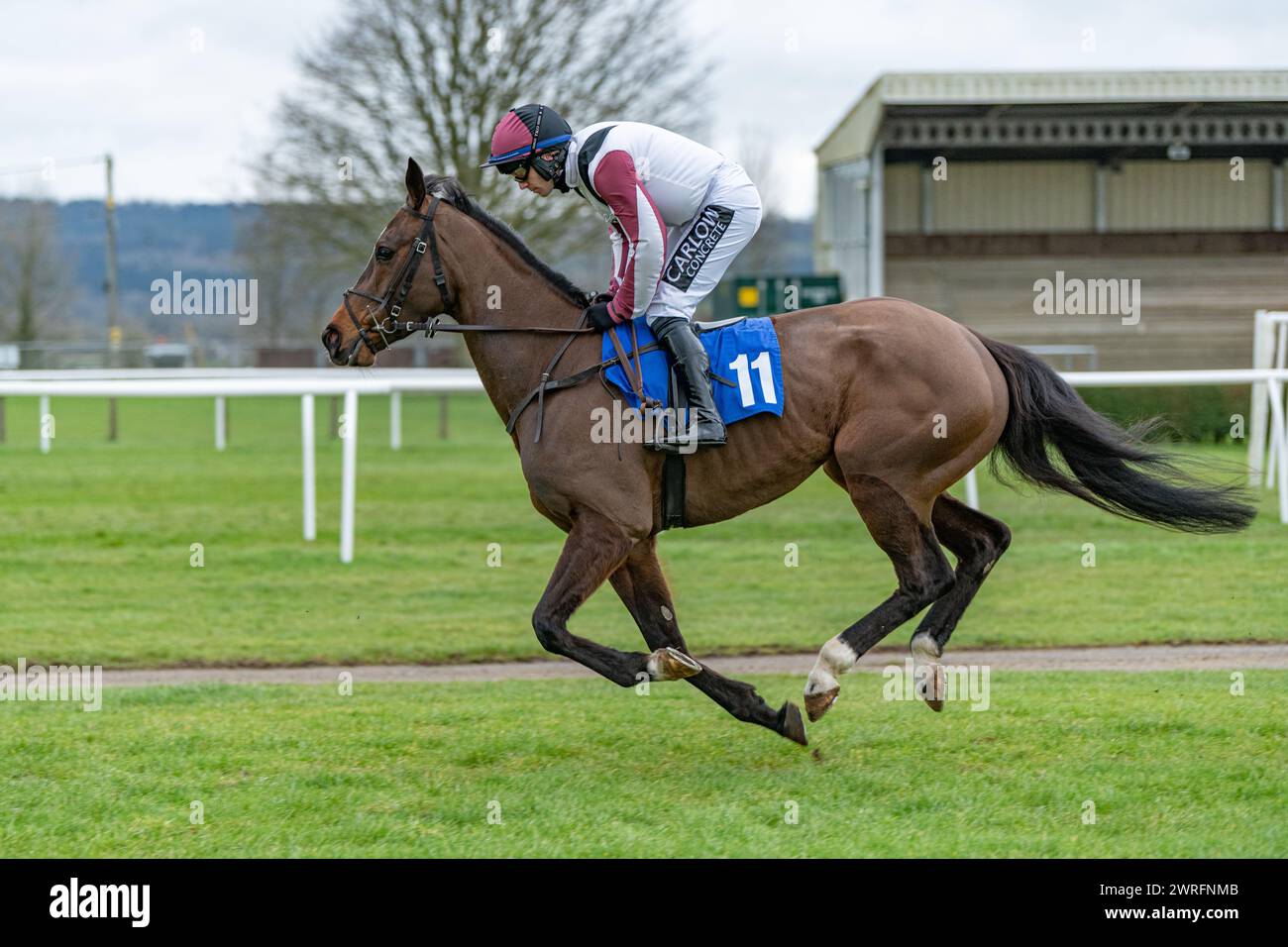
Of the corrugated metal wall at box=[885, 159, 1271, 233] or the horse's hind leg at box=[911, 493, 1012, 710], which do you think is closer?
the horse's hind leg at box=[911, 493, 1012, 710]

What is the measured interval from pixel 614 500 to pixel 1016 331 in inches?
839

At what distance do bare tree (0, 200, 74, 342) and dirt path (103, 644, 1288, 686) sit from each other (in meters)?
35.0

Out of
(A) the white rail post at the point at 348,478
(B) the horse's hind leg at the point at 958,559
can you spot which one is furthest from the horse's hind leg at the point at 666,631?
(A) the white rail post at the point at 348,478

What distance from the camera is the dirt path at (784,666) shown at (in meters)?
7.09

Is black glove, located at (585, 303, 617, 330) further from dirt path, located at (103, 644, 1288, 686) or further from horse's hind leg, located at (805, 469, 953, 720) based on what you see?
dirt path, located at (103, 644, 1288, 686)

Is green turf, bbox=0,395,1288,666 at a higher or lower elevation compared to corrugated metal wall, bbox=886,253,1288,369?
lower

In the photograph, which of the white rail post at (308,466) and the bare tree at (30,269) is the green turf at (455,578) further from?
the bare tree at (30,269)

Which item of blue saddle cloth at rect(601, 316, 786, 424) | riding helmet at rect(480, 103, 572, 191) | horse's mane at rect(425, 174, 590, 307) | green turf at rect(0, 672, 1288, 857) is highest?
riding helmet at rect(480, 103, 572, 191)

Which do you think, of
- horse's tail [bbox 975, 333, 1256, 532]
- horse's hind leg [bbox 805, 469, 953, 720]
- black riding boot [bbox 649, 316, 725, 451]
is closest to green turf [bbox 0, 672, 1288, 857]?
horse's hind leg [bbox 805, 469, 953, 720]

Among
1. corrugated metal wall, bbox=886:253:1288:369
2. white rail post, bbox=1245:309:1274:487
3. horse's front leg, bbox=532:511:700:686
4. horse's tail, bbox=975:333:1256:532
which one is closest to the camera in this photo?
horse's front leg, bbox=532:511:700:686

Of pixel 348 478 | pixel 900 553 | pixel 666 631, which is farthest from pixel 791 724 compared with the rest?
pixel 348 478

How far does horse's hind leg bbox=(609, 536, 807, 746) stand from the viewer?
5.19 meters

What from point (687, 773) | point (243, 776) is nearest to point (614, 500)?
point (687, 773)

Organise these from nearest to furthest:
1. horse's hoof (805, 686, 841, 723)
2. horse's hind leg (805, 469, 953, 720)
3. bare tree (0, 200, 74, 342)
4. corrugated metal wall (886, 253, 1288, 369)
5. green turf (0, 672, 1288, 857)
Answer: green turf (0, 672, 1288, 857), horse's hoof (805, 686, 841, 723), horse's hind leg (805, 469, 953, 720), corrugated metal wall (886, 253, 1288, 369), bare tree (0, 200, 74, 342)
